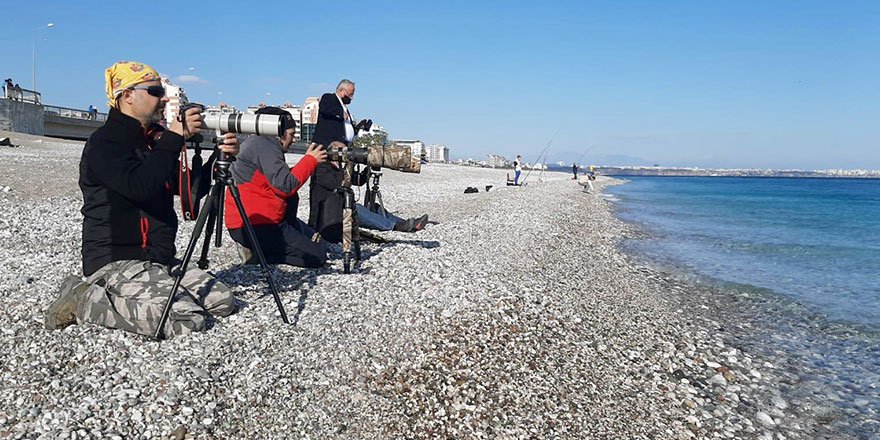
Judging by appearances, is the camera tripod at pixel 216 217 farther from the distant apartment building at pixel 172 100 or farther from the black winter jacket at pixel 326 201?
the black winter jacket at pixel 326 201

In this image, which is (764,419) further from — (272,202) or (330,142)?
(330,142)

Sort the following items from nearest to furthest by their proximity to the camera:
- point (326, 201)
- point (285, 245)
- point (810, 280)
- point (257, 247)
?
point (257, 247) < point (285, 245) < point (326, 201) < point (810, 280)

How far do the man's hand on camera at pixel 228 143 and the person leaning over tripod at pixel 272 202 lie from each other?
1210mm

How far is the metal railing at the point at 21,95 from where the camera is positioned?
33094 mm

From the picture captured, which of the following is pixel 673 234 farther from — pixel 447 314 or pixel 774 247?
pixel 447 314

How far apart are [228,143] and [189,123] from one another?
30 centimetres

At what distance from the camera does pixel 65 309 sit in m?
4.30

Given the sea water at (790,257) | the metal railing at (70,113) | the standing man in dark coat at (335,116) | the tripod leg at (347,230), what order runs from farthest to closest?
1. the metal railing at (70,113)
2. the sea water at (790,257)
3. the standing man in dark coat at (335,116)
4. the tripod leg at (347,230)

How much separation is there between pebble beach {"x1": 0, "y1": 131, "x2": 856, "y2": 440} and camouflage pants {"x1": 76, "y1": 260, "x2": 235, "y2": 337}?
0.10 m

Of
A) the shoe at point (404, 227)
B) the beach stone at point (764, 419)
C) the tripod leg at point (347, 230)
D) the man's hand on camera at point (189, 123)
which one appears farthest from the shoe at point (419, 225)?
the beach stone at point (764, 419)

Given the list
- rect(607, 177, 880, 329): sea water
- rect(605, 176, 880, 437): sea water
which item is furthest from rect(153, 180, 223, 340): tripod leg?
rect(607, 177, 880, 329): sea water

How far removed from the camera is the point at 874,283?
34.8 feet

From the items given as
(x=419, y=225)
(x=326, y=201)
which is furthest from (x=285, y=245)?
(x=419, y=225)

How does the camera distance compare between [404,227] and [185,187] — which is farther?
[404,227]
